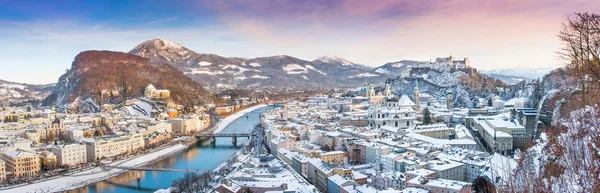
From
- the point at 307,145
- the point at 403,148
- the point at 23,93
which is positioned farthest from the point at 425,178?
the point at 23,93

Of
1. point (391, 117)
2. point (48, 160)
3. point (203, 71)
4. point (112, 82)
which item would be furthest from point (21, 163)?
point (203, 71)

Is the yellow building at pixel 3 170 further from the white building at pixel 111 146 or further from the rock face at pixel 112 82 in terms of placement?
the rock face at pixel 112 82

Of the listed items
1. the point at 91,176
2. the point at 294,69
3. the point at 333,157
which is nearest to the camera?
the point at 91,176

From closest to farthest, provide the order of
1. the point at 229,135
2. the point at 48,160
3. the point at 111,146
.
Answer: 1. the point at 48,160
2. the point at 111,146
3. the point at 229,135

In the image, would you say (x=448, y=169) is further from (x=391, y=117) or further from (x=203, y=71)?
(x=203, y=71)

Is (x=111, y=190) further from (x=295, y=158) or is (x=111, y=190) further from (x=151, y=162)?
(x=295, y=158)

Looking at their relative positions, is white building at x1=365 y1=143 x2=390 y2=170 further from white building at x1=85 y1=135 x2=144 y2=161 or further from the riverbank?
white building at x1=85 y1=135 x2=144 y2=161
